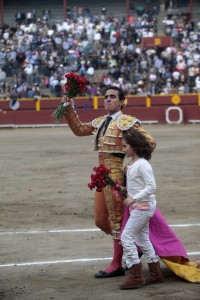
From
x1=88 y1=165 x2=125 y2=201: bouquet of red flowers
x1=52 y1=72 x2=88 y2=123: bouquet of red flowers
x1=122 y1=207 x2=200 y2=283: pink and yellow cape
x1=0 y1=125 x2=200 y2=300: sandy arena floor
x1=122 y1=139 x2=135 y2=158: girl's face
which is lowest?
x1=0 y1=125 x2=200 y2=300: sandy arena floor

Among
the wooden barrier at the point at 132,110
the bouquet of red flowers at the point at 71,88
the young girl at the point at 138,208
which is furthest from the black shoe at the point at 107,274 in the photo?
the wooden barrier at the point at 132,110

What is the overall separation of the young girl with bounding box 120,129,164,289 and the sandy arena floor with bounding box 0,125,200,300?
13cm

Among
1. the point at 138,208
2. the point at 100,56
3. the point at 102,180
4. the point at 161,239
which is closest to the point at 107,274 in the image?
the point at 161,239

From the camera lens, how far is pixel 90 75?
28.9 m

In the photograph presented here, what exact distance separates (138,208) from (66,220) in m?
3.42

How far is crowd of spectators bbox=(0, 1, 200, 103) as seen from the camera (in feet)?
93.7

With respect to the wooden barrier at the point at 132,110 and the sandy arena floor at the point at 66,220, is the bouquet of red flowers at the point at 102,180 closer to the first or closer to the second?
the sandy arena floor at the point at 66,220

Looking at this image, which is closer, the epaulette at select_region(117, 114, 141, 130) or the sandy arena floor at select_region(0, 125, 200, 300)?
the sandy arena floor at select_region(0, 125, 200, 300)

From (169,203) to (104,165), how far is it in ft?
14.1

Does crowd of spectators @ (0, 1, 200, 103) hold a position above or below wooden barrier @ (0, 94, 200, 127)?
above

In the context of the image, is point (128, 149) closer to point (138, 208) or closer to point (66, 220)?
point (138, 208)

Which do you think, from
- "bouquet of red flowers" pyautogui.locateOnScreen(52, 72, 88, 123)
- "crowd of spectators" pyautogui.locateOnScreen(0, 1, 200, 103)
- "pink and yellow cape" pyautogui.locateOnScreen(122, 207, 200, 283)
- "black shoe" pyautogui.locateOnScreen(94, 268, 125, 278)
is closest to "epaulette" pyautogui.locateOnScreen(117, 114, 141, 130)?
"bouquet of red flowers" pyautogui.locateOnScreen(52, 72, 88, 123)

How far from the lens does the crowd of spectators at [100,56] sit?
93.7ft

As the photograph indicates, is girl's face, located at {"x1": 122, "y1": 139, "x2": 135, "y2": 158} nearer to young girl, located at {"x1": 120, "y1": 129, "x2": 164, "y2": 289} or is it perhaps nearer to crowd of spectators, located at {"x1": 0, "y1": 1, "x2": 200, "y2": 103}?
young girl, located at {"x1": 120, "y1": 129, "x2": 164, "y2": 289}
